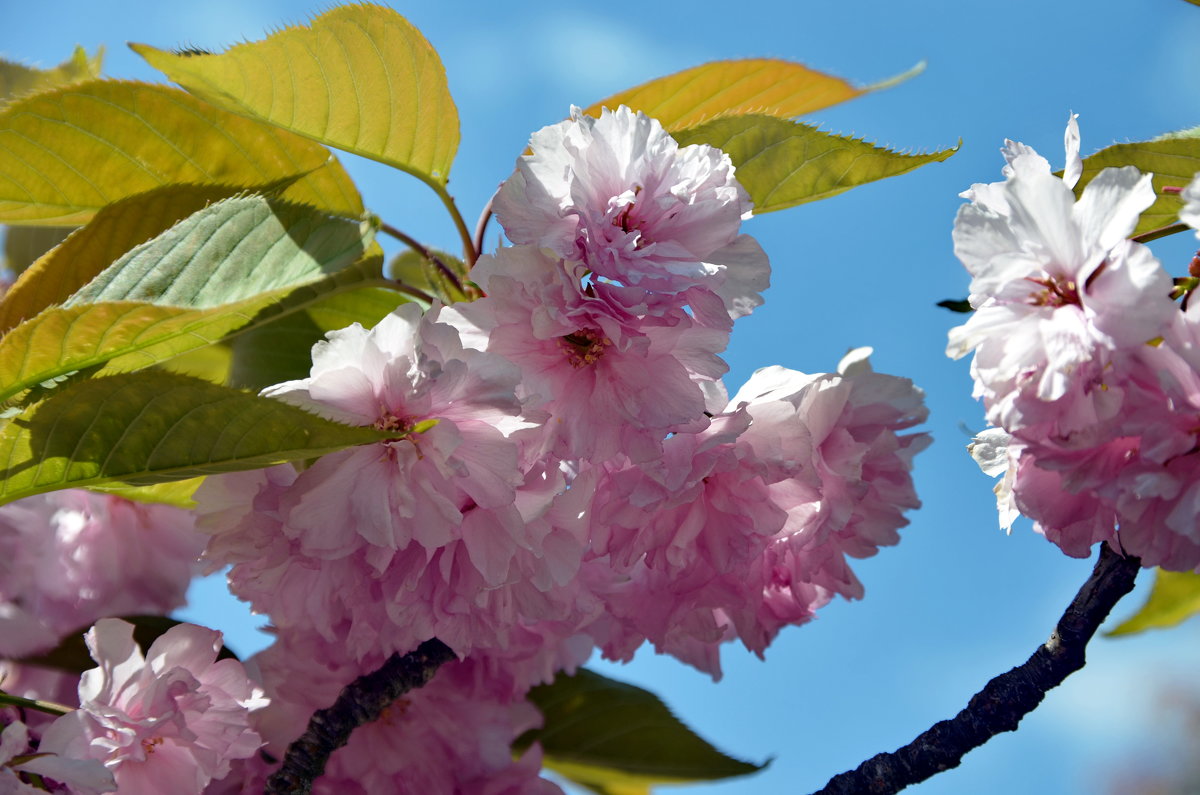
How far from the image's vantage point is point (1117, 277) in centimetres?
78

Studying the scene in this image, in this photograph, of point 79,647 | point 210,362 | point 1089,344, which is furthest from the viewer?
point 210,362

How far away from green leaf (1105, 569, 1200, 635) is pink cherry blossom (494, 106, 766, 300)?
59 centimetres

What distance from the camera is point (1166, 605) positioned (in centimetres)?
114

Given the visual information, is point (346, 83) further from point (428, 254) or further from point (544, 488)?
point (544, 488)

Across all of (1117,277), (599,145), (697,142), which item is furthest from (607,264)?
(1117,277)

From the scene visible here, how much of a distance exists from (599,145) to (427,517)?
14.2 inches

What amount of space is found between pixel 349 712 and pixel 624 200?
0.68 m

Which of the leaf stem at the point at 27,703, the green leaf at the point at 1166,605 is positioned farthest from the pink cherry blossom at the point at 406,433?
the green leaf at the point at 1166,605

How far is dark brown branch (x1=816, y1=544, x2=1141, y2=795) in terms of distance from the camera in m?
0.98

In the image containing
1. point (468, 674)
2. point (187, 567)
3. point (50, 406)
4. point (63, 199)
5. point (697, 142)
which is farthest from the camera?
point (187, 567)

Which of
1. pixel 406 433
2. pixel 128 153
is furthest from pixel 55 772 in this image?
pixel 128 153

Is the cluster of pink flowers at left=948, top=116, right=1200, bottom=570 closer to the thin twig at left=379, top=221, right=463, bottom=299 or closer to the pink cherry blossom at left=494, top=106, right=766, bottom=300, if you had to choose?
the pink cherry blossom at left=494, top=106, right=766, bottom=300

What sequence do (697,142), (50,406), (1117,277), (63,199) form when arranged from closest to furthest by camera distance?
(1117,277) < (50,406) < (697,142) < (63,199)

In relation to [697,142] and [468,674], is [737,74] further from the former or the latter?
[468,674]
